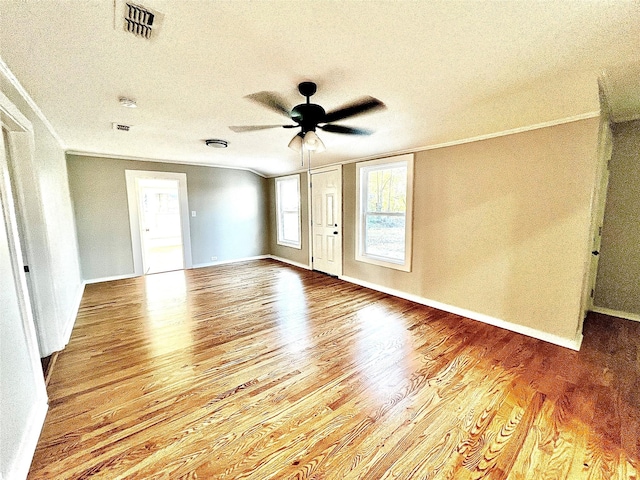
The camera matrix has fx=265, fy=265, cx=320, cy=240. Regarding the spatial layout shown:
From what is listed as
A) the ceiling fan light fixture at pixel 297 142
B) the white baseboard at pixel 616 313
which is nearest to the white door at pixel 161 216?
the ceiling fan light fixture at pixel 297 142

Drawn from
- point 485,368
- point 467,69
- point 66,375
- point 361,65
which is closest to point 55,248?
point 66,375

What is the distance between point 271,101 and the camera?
7.41 feet

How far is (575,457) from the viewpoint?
4.62 feet

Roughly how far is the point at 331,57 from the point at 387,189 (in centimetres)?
263

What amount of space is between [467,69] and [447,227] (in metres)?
1.93

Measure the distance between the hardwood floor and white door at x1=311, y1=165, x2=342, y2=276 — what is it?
1.92 metres

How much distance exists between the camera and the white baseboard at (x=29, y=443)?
1.22 metres

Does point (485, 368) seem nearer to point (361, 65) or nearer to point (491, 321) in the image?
point (491, 321)

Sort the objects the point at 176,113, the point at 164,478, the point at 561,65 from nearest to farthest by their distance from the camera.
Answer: the point at 164,478
the point at 561,65
the point at 176,113

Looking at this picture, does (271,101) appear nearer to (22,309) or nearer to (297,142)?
(297,142)

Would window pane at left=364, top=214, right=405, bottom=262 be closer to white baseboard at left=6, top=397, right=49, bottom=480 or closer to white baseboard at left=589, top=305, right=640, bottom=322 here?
white baseboard at left=589, top=305, right=640, bottom=322

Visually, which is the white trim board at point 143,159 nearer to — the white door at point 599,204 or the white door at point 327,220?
the white door at point 327,220

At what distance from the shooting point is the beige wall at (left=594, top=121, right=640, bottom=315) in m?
2.92

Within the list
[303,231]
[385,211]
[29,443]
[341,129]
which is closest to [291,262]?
[303,231]
